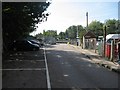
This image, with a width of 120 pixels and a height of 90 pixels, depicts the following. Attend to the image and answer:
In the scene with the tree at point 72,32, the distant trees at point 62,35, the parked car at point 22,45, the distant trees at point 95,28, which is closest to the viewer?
the parked car at point 22,45

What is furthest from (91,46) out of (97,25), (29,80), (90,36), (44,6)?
(97,25)

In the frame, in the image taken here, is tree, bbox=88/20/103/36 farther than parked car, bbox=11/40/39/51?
Yes

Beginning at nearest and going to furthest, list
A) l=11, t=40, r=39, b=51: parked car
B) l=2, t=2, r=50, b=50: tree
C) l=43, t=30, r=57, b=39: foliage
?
l=2, t=2, r=50, b=50: tree < l=11, t=40, r=39, b=51: parked car < l=43, t=30, r=57, b=39: foliage

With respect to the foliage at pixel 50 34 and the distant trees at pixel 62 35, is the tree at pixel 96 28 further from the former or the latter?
the foliage at pixel 50 34

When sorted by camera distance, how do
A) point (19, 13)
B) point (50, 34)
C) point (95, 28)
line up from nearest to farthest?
point (19, 13) → point (95, 28) → point (50, 34)

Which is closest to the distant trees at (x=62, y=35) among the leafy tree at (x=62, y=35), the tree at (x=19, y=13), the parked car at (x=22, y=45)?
the leafy tree at (x=62, y=35)

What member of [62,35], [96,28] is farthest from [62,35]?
[96,28]

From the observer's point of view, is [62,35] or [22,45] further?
[62,35]

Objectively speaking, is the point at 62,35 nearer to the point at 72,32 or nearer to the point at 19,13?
the point at 72,32

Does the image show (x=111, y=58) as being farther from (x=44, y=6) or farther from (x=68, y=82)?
(x=68, y=82)

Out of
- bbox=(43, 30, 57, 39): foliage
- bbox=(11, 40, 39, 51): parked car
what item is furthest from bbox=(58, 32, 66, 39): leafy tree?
bbox=(11, 40, 39, 51): parked car

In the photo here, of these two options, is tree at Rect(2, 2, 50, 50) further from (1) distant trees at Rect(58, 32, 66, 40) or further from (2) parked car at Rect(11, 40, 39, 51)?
(1) distant trees at Rect(58, 32, 66, 40)

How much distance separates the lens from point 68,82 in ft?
49.5

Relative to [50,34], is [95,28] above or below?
above
